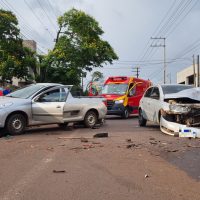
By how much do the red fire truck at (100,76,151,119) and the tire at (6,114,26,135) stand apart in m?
9.51

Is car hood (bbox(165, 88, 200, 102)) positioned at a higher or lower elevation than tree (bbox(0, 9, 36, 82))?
lower

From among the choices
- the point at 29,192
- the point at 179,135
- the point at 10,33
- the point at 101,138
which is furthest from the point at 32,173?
the point at 10,33

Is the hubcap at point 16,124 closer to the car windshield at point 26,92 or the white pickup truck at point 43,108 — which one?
the white pickup truck at point 43,108

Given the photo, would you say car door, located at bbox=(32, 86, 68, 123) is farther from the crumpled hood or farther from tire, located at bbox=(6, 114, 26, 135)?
the crumpled hood

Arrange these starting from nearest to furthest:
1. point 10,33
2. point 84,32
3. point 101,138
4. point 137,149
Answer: point 137,149, point 101,138, point 10,33, point 84,32

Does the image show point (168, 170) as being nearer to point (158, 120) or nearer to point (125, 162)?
point (125, 162)

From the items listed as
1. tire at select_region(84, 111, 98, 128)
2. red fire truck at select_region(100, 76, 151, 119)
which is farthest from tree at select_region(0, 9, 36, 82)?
tire at select_region(84, 111, 98, 128)

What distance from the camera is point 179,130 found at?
11531 mm

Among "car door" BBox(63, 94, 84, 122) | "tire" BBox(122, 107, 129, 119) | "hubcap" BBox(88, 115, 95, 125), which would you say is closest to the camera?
"car door" BBox(63, 94, 84, 122)

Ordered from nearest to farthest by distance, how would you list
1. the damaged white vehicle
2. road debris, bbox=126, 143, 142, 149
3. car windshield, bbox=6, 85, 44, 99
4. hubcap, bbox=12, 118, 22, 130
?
road debris, bbox=126, 143, 142, 149
the damaged white vehicle
hubcap, bbox=12, 118, 22, 130
car windshield, bbox=6, 85, 44, 99

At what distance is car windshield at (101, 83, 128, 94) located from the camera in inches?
877

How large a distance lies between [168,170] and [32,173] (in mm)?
2366

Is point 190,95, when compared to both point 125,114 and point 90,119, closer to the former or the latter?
point 90,119

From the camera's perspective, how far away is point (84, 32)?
40156mm
